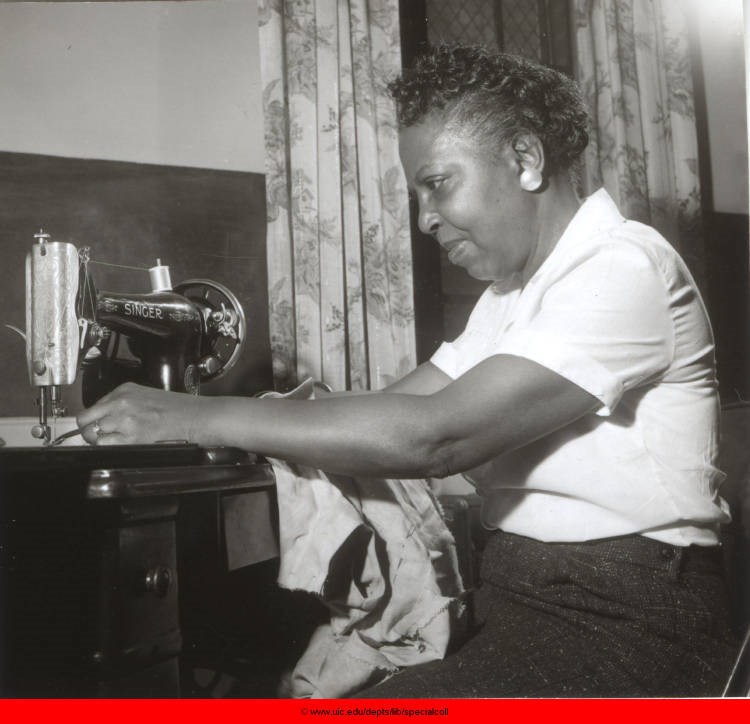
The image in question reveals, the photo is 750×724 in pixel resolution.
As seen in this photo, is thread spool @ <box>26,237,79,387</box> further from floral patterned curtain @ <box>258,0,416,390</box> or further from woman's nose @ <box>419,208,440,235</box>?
floral patterned curtain @ <box>258,0,416,390</box>

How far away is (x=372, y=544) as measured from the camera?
3.03ft

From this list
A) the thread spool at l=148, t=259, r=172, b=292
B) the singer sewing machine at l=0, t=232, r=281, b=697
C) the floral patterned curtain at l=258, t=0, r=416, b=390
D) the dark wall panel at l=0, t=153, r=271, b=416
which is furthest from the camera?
the floral patterned curtain at l=258, t=0, r=416, b=390

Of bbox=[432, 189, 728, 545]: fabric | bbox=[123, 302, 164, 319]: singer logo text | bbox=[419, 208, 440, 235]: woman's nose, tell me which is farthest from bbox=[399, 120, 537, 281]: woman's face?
bbox=[123, 302, 164, 319]: singer logo text

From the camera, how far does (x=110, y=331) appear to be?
43.0 inches

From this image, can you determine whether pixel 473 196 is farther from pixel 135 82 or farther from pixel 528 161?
pixel 135 82

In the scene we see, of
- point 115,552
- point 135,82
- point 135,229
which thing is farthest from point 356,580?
point 135,82

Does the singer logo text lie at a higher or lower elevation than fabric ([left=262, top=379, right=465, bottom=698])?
higher

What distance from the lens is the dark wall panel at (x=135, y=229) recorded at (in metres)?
1.50

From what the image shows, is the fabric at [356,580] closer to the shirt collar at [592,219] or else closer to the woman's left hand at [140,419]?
the woman's left hand at [140,419]

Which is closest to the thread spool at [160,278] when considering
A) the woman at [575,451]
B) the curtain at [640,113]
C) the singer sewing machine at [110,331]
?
the singer sewing machine at [110,331]

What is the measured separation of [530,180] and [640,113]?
1.29m

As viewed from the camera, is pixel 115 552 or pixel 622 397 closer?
pixel 115 552

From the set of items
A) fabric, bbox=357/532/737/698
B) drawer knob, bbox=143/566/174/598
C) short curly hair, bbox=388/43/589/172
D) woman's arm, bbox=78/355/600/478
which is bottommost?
fabric, bbox=357/532/737/698

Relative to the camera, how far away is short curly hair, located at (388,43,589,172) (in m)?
1.06
